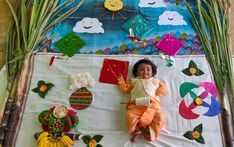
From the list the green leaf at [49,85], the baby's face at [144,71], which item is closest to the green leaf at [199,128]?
the baby's face at [144,71]

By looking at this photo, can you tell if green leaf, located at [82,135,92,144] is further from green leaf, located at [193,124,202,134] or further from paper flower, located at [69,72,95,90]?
green leaf, located at [193,124,202,134]

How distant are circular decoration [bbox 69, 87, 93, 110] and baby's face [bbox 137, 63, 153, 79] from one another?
0.28 m

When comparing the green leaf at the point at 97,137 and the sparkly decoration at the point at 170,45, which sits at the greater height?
the sparkly decoration at the point at 170,45

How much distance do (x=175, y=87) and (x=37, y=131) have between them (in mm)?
732

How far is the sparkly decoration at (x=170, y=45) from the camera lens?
5.87 ft

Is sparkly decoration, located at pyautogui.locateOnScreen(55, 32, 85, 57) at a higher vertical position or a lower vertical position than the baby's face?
higher

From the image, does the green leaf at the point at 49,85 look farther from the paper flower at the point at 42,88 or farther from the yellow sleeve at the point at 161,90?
the yellow sleeve at the point at 161,90

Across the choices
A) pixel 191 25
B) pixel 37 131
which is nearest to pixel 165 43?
pixel 191 25

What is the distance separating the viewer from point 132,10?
199 cm

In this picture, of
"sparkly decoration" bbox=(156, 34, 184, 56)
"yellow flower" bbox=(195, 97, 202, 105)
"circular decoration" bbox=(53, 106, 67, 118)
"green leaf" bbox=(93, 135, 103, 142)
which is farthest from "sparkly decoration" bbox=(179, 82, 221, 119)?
"circular decoration" bbox=(53, 106, 67, 118)

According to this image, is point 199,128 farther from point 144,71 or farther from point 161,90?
point 144,71

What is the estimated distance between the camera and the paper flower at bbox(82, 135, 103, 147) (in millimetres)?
1475

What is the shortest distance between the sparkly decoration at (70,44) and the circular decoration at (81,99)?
26 centimetres

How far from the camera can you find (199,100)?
159 cm
